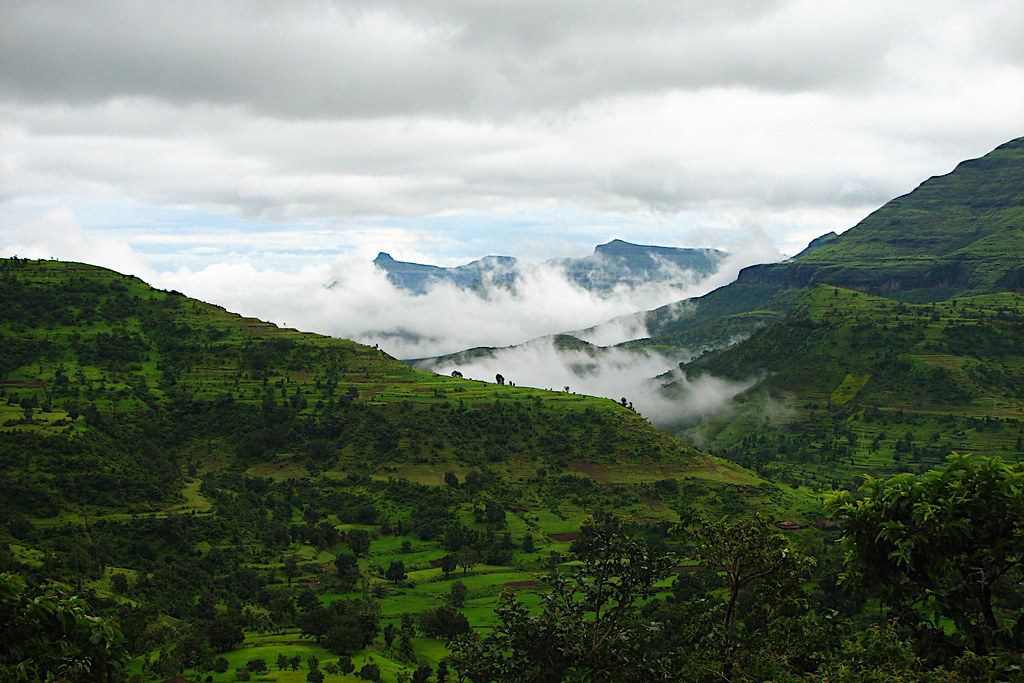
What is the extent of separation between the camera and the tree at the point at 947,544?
15.6m

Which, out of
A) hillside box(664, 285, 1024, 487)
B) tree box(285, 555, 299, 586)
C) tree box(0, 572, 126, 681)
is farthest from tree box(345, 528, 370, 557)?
tree box(0, 572, 126, 681)

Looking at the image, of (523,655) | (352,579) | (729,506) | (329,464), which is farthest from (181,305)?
(523,655)

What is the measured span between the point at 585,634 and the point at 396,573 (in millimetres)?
75703

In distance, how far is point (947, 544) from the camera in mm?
16438

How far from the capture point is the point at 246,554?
9075cm

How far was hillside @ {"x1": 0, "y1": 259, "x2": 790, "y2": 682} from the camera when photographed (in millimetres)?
76125

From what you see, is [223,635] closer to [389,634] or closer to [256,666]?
[256,666]

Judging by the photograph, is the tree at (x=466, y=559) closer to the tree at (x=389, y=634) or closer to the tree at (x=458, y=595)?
the tree at (x=458, y=595)

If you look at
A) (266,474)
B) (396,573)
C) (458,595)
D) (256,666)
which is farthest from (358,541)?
(256,666)

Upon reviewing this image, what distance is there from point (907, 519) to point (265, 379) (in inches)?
5412

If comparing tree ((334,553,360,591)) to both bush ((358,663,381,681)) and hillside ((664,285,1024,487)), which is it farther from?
hillside ((664,285,1024,487))

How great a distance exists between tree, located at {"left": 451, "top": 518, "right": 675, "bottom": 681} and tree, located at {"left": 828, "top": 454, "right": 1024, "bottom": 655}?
15.2 ft

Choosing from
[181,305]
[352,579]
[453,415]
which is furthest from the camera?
[181,305]

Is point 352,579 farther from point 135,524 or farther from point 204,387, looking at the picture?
point 204,387
